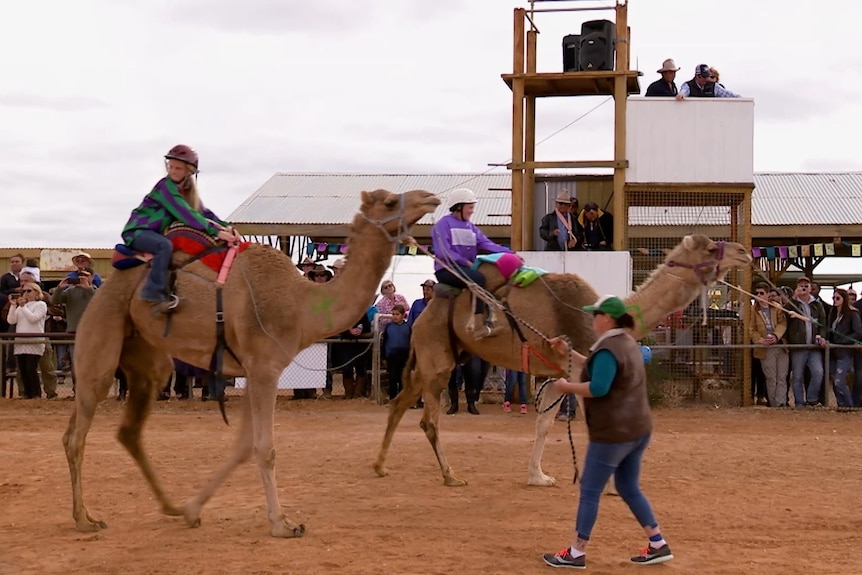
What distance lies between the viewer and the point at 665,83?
19.3m

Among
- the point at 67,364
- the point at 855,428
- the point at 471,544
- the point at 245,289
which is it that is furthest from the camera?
the point at 67,364

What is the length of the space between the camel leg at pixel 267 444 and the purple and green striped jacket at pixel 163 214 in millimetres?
1361

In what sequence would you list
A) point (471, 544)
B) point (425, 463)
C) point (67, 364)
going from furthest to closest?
point (67, 364)
point (425, 463)
point (471, 544)

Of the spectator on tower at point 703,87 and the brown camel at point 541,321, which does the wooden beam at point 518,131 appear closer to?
the spectator on tower at point 703,87

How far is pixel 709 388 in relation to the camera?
19.5 m

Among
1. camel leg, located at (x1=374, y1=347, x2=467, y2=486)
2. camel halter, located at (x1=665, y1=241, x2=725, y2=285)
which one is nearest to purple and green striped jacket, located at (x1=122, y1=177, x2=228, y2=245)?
camel leg, located at (x1=374, y1=347, x2=467, y2=486)

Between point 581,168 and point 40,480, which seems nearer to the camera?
point 40,480

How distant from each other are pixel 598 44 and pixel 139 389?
12266 mm

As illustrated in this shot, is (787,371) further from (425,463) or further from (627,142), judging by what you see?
(425,463)

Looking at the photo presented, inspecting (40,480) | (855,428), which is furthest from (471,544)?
(855,428)

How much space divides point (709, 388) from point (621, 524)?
455 inches

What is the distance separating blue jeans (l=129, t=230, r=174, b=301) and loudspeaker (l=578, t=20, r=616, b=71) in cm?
1191

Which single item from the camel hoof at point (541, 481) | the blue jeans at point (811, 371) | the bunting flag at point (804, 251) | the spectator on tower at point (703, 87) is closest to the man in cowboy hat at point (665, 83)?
the spectator on tower at point (703, 87)

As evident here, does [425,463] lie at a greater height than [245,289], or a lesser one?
lesser
